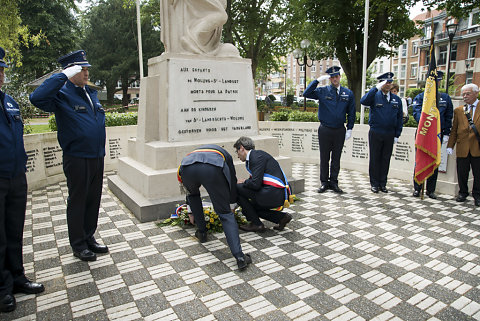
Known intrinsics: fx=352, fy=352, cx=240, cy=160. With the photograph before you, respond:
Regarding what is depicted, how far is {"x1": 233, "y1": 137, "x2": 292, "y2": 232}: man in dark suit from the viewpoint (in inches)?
163

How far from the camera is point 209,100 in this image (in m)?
5.92

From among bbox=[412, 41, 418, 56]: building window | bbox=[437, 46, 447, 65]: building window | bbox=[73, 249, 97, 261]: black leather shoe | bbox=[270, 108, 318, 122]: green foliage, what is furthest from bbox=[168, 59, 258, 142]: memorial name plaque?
bbox=[412, 41, 418, 56]: building window

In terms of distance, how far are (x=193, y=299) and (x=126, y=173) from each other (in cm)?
365

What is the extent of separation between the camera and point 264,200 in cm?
427

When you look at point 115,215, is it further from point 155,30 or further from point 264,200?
point 155,30

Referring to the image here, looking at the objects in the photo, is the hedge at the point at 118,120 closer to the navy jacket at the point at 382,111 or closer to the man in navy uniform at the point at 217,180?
the navy jacket at the point at 382,111

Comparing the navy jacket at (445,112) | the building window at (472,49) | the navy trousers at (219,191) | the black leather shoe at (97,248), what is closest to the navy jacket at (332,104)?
the navy jacket at (445,112)

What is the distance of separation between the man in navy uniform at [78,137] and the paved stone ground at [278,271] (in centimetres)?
46

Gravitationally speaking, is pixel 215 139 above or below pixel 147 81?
below

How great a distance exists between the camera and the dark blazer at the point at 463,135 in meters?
5.79

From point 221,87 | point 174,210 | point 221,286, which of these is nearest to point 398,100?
point 221,87

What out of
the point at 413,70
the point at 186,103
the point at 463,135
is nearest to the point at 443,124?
the point at 463,135

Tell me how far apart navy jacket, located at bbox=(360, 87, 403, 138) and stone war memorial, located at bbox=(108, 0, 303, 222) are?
5.88 feet

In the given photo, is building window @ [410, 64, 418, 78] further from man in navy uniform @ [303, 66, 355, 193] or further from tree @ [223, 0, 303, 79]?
man in navy uniform @ [303, 66, 355, 193]
